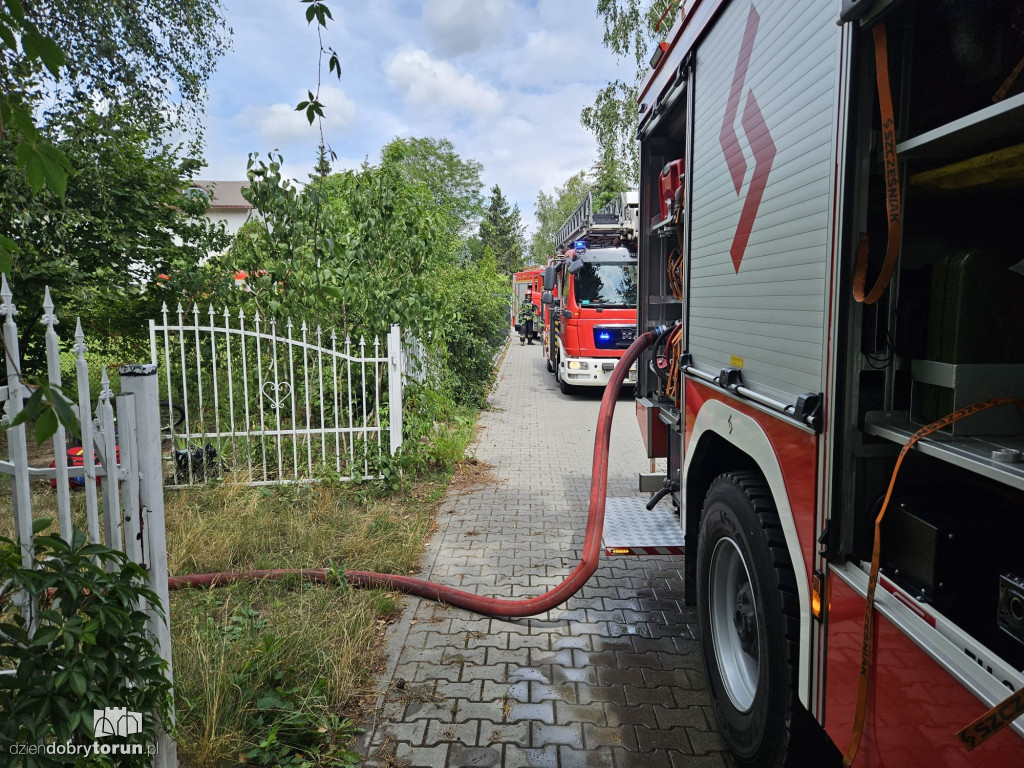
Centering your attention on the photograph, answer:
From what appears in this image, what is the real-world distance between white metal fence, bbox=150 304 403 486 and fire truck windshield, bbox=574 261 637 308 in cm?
595

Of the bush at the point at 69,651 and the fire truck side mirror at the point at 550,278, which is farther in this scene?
the fire truck side mirror at the point at 550,278

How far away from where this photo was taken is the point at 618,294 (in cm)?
1240

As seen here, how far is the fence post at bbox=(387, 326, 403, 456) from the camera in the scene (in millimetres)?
6430

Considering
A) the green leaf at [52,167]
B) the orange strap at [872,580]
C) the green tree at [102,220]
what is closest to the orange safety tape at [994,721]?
the orange strap at [872,580]

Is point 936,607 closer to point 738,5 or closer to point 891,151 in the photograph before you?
point 891,151

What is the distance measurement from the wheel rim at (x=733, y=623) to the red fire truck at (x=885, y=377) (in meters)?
0.21

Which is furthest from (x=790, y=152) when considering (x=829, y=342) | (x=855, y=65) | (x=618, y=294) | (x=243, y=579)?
(x=618, y=294)

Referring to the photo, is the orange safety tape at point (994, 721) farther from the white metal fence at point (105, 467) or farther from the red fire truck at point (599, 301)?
the red fire truck at point (599, 301)

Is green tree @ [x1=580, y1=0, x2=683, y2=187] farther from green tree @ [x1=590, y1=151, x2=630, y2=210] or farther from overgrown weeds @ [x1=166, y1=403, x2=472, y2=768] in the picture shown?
overgrown weeds @ [x1=166, y1=403, x2=472, y2=768]

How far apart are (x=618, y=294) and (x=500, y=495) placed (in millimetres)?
6532

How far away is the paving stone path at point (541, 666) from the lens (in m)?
2.90

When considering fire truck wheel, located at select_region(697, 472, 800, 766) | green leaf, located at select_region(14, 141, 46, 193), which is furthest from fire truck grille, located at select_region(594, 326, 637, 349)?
green leaf, located at select_region(14, 141, 46, 193)

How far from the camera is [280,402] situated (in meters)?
6.47

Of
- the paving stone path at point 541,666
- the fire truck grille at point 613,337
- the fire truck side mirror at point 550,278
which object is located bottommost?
the paving stone path at point 541,666
